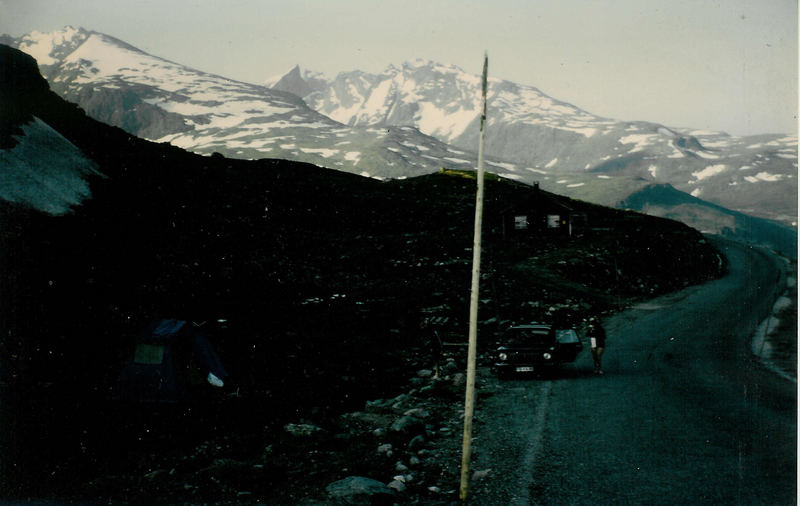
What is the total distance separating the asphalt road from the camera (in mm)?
10312

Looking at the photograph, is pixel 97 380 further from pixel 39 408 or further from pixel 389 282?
pixel 389 282

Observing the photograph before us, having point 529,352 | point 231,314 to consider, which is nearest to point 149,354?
point 231,314

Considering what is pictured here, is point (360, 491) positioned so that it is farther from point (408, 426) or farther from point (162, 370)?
point (162, 370)

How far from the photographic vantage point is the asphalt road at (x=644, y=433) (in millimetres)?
10312

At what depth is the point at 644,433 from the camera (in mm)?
13422

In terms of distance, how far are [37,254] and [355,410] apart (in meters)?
13.8

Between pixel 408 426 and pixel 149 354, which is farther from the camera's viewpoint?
pixel 149 354

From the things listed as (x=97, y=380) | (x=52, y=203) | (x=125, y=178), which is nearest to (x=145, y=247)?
(x=52, y=203)

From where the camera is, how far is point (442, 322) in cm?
3184

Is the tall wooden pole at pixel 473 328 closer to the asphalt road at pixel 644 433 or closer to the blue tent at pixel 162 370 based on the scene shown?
the asphalt road at pixel 644 433

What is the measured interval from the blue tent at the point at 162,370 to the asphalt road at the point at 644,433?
7.55m

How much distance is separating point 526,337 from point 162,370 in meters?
11.6

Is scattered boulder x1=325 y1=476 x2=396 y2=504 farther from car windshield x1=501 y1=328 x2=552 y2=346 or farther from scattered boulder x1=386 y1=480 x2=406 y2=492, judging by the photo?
car windshield x1=501 y1=328 x2=552 y2=346

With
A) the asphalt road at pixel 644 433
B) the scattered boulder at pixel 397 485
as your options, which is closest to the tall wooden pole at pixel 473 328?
the asphalt road at pixel 644 433
